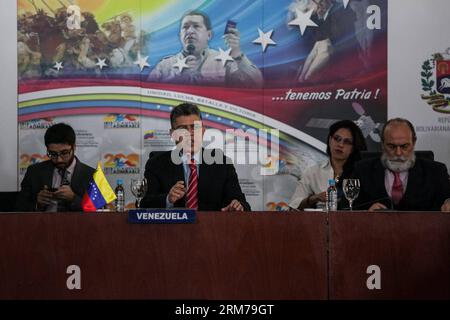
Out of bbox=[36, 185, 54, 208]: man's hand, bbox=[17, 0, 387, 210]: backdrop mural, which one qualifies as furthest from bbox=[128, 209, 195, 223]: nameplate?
bbox=[17, 0, 387, 210]: backdrop mural

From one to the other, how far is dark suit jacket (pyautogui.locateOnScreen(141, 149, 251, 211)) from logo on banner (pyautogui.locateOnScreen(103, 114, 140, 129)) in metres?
1.36

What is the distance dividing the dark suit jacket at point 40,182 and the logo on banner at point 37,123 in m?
1.04

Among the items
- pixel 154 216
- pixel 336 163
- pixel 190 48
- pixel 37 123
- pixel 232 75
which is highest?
pixel 190 48

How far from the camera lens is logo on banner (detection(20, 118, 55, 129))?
576cm

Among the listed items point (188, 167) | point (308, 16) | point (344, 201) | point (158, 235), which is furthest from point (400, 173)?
point (308, 16)

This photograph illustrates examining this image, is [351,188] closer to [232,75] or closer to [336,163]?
[336,163]

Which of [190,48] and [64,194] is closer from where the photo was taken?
[64,194]

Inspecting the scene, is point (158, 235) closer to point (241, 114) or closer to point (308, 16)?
point (241, 114)

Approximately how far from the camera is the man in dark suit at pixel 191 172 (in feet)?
13.9

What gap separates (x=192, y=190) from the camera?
163 inches

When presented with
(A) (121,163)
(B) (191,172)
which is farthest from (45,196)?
(A) (121,163)

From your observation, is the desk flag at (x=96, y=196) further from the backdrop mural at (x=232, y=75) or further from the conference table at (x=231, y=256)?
the backdrop mural at (x=232, y=75)

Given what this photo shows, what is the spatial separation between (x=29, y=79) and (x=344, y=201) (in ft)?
9.33

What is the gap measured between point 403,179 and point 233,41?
2.02 m
